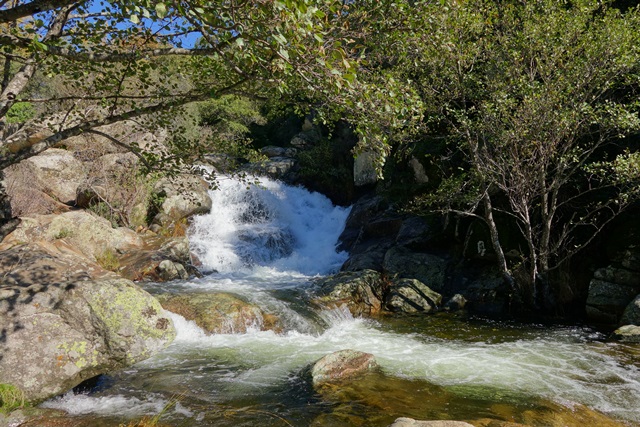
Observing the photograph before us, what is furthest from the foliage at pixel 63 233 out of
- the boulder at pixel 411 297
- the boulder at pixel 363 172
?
the boulder at pixel 363 172

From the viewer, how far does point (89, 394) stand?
6.90 metres

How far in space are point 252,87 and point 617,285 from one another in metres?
12.0

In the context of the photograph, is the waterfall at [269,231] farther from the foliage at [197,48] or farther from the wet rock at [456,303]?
the foliage at [197,48]

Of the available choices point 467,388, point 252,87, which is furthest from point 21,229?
point 467,388

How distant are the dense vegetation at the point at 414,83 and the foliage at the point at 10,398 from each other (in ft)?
9.67

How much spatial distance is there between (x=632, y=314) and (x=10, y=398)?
1363 cm

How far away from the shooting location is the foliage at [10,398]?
17.8 ft

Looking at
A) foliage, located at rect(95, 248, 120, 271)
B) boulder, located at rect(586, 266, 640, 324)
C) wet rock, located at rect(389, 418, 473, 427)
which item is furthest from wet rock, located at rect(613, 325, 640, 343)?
foliage, located at rect(95, 248, 120, 271)

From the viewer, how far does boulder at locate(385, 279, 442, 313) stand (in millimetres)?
14336

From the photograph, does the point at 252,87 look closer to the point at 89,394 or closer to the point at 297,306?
the point at 89,394

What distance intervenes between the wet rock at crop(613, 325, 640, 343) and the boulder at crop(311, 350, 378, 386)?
6.49m

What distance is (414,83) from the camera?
13.0 metres

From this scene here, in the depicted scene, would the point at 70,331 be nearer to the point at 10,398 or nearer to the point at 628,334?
the point at 10,398

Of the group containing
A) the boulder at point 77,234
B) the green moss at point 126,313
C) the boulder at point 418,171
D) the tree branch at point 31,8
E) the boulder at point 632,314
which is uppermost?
the tree branch at point 31,8
